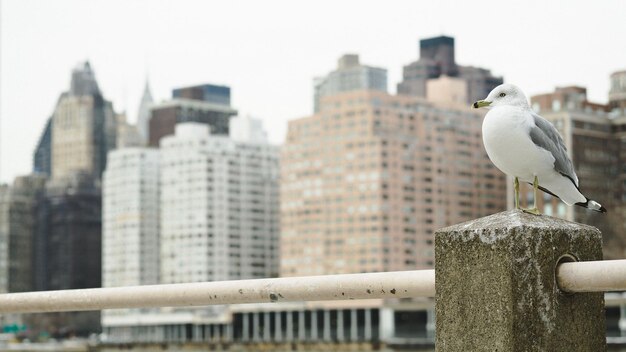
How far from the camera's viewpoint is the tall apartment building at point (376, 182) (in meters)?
136

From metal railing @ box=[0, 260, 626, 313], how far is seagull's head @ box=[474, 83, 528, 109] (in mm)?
956

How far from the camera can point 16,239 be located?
191 meters

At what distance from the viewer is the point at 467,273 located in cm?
341

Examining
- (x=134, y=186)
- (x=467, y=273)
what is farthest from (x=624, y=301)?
(x=467, y=273)

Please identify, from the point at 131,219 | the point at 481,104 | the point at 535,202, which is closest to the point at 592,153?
the point at 131,219

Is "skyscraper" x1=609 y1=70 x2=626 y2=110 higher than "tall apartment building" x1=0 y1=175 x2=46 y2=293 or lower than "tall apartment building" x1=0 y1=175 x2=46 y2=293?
higher

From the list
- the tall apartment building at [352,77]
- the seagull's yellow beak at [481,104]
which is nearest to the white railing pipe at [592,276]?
the seagull's yellow beak at [481,104]

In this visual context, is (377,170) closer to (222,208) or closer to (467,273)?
(222,208)

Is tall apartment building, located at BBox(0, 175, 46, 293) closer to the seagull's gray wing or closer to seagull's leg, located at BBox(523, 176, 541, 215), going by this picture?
the seagull's gray wing

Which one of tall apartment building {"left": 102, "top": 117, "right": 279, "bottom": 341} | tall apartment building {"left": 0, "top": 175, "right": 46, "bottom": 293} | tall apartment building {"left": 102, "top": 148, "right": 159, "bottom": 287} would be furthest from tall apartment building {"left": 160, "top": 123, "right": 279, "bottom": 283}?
tall apartment building {"left": 0, "top": 175, "right": 46, "bottom": 293}

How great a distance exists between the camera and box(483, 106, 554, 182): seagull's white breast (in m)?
4.36

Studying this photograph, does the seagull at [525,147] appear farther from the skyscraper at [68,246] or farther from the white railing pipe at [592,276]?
the skyscraper at [68,246]

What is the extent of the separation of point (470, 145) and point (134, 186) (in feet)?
162

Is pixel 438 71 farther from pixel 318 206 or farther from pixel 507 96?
pixel 507 96
